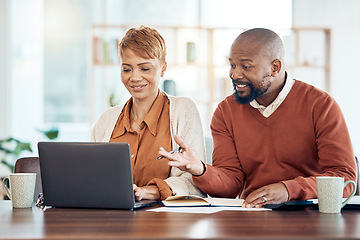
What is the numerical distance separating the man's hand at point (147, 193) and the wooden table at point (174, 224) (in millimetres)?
185

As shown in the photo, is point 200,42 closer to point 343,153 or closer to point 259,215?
point 343,153

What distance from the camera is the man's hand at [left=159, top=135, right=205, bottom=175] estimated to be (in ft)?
5.63

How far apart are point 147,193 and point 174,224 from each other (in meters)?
0.55

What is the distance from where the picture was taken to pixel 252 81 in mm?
2076

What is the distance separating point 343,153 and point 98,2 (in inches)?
189

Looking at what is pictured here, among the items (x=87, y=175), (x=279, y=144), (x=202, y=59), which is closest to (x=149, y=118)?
(x=279, y=144)

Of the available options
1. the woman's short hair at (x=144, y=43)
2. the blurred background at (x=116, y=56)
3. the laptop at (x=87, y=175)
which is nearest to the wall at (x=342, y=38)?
the blurred background at (x=116, y=56)

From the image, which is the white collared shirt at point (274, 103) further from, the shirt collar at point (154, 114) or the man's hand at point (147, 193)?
the man's hand at point (147, 193)

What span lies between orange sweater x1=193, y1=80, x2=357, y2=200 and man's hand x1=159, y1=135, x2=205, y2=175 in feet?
0.23

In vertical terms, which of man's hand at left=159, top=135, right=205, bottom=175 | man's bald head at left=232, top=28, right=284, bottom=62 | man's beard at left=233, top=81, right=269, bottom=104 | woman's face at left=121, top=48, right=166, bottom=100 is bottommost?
man's hand at left=159, top=135, right=205, bottom=175

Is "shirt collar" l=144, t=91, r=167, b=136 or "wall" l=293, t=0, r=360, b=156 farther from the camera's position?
"wall" l=293, t=0, r=360, b=156

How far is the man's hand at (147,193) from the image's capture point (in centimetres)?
177

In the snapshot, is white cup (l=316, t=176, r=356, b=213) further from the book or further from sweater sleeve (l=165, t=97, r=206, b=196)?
sweater sleeve (l=165, t=97, r=206, b=196)

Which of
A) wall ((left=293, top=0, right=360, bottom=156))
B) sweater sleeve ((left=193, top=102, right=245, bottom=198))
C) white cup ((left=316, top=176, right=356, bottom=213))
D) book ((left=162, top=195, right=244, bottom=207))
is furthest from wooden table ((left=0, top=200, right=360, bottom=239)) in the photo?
wall ((left=293, top=0, right=360, bottom=156))
